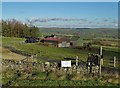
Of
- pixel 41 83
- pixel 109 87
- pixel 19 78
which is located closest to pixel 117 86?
pixel 109 87

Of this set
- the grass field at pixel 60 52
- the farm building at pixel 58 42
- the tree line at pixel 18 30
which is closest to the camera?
the grass field at pixel 60 52

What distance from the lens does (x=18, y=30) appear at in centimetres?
7156

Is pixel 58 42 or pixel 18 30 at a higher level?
pixel 18 30

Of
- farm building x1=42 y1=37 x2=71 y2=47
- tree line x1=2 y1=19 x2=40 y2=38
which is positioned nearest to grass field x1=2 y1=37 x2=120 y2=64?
farm building x1=42 y1=37 x2=71 y2=47

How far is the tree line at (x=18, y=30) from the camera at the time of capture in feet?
227

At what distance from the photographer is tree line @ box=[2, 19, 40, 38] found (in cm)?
6904

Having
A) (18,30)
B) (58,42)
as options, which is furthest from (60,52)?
(18,30)

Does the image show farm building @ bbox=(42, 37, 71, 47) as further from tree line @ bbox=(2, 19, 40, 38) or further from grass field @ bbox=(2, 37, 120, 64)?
grass field @ bbox=(2, 37, 120, 64)

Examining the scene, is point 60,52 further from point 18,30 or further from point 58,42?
point 18,30

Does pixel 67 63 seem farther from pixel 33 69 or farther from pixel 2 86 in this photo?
pixel 2 86

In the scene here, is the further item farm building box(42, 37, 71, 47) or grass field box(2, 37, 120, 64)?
farm building box(42, 37, 71, 47)

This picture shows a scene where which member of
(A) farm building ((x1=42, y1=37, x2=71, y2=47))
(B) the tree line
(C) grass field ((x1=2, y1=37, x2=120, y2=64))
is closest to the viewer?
(C) grass field ((x1=2, y1=37, x2=120, y2=64))

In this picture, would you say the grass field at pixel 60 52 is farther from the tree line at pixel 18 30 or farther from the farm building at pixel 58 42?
the tree line at pixel 18 30

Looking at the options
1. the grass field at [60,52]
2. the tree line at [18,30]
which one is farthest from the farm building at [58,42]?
the grass field at [60,52]
